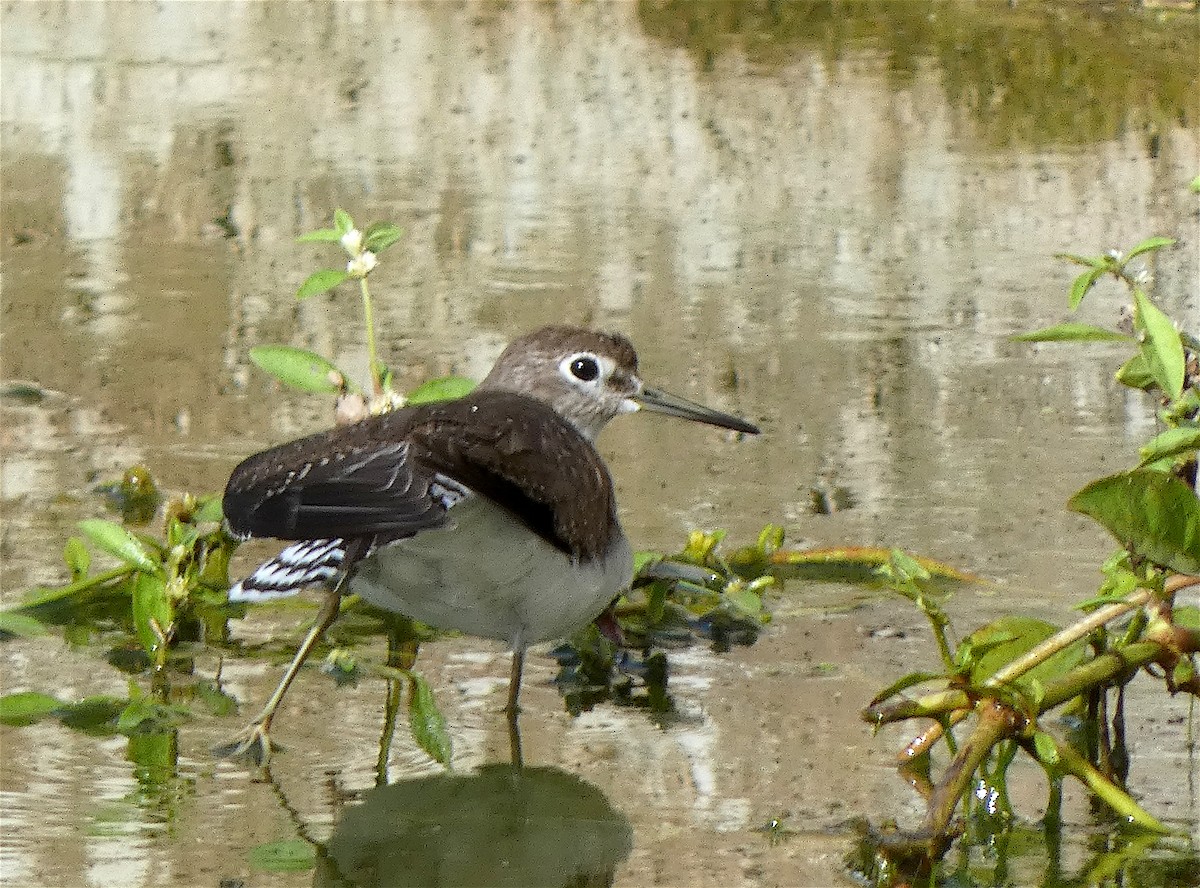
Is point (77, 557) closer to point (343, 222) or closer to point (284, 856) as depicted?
point (343, 222)

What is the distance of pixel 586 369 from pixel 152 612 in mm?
1343

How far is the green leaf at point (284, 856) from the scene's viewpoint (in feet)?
11.1

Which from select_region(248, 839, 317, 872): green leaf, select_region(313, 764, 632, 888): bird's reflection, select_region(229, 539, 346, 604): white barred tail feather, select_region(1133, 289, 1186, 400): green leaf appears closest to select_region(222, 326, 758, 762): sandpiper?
select_region(229, 539, 346, 604): white barred tail feather

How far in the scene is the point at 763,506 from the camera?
5.46m

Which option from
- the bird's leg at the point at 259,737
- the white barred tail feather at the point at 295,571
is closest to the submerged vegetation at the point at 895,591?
the bird's leg at the point at 259,737

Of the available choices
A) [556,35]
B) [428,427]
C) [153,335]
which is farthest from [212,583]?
[556,35]

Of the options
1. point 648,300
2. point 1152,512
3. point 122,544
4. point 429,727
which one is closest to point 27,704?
point 122,544

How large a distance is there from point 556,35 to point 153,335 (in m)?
4.90

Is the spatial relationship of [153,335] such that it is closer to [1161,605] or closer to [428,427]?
[428,427]

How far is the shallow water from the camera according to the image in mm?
3865

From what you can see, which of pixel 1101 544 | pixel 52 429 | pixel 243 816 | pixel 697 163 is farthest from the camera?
pixel 697 163

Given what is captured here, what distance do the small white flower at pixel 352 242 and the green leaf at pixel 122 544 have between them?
2.67 feet

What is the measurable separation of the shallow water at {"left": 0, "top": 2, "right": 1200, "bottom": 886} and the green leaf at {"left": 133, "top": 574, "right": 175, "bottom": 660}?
0.13m

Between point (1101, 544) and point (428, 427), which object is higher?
point (428, 427)
